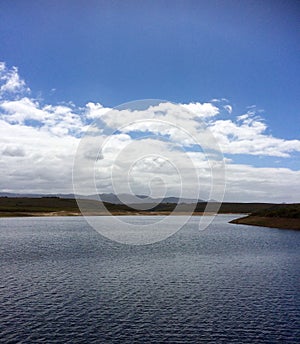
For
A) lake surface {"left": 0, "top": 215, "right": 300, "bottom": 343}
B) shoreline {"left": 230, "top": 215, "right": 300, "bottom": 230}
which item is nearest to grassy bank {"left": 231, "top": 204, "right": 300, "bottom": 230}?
shoreline {"left": 230, "top": 215, "right": 300, "bottom": 230}

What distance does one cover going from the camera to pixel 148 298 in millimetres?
41062

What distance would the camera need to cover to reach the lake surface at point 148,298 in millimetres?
30344

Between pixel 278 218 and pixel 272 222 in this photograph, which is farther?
pixel 272 222

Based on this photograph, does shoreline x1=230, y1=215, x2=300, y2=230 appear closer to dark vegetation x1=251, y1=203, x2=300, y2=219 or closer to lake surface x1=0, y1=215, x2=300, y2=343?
dark vegetation x1=251, y1=203, x2=300, y2=219

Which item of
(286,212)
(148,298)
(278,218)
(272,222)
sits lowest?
(148,298)

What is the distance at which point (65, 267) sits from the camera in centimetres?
5872

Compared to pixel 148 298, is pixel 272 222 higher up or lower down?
higher up

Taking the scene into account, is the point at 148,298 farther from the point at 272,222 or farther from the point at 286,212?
the point at 286,212

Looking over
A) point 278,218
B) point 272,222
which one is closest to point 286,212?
point 278,218

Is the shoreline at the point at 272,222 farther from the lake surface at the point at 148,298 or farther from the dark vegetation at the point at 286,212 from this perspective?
the lake surface at the point at 148,298

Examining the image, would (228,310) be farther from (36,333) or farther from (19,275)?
(19,275)

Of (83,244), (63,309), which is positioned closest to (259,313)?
(63,309)

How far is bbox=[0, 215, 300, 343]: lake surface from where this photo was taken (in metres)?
30.3

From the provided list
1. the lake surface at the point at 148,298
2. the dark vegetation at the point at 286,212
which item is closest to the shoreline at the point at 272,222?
the dark vegetation at the point at 286,212
